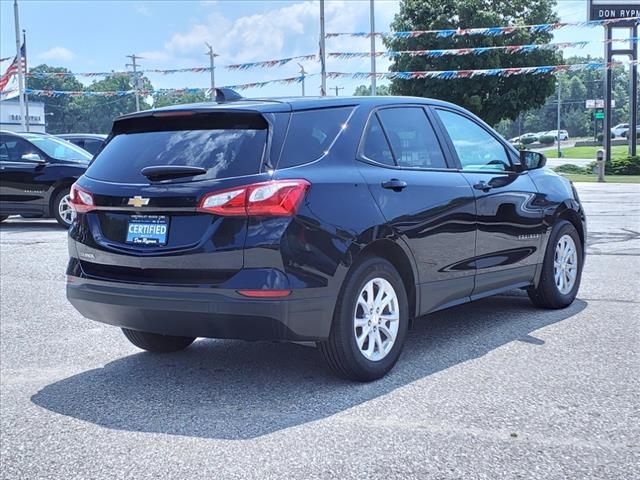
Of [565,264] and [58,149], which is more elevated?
[58,149]

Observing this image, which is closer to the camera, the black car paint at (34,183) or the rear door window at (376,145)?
the rear door window at (376,145)

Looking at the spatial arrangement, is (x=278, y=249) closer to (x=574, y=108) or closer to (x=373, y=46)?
(x=373, y=46)

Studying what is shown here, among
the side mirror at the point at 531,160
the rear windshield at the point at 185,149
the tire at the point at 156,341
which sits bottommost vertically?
the tire at the point at 156,341

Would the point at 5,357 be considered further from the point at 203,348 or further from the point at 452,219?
the point at 452,219

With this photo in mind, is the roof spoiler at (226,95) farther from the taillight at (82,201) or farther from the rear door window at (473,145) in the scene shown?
the rear door window at (473,145)

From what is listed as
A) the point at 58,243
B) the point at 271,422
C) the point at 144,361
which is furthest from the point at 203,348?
the point at 58,243

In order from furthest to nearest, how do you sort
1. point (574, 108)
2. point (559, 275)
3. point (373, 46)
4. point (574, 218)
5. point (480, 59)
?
point (574, 108) < point (480, 59) < point (373, 46) < point (574, 218) < point (559, 275)

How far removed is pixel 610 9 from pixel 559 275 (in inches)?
1253

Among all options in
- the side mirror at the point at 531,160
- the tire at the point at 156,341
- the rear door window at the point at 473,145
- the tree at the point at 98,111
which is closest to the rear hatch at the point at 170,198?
the tire at the point at 156,341

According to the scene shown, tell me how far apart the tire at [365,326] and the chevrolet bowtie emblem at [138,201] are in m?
1.22

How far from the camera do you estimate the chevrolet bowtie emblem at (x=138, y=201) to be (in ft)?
14.5

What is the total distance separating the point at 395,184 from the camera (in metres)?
4.89

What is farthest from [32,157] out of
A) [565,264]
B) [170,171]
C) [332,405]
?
[332,405]

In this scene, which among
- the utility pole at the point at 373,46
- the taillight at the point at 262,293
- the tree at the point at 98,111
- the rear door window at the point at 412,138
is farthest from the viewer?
the tree at the point at 98,111
